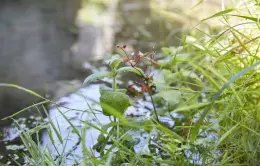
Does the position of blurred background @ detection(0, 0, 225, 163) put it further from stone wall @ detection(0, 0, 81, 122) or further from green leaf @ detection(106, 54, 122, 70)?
green leaf @ detection(106, 54, 122, 70)

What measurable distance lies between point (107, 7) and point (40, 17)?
0.80m

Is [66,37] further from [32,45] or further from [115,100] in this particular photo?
[115,100]

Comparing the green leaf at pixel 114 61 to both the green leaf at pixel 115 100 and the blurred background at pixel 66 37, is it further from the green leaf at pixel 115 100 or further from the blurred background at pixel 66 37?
the blurred background at pixel 66 37

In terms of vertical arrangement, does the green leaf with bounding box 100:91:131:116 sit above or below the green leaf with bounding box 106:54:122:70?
below

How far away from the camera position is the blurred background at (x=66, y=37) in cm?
180

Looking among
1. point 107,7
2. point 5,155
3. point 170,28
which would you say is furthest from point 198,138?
point 107,7

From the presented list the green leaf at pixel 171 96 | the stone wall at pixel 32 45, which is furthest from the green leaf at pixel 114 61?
the stone wall at pixel 32 45

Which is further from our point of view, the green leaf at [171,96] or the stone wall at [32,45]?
the stone wall at [32,45]

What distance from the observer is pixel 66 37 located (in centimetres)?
265

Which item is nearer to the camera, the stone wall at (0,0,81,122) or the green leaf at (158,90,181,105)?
the green leaf at (158,90,181,105)

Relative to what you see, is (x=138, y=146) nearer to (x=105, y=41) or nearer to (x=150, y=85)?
(x=150, y=85)

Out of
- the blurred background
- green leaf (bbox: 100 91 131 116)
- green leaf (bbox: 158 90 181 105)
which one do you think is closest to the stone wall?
the blurred background

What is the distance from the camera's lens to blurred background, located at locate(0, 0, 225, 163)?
1.80 m

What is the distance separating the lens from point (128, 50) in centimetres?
238
